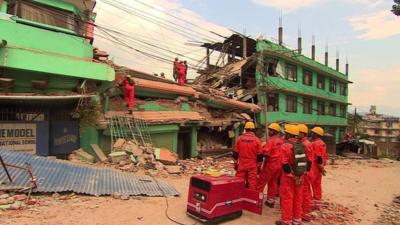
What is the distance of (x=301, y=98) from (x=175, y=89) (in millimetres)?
18189

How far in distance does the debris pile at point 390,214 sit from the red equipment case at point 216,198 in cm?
361

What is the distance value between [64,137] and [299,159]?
9.19 meters

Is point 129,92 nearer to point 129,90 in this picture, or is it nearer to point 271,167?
point 129,90

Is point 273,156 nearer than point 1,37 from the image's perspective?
Yes

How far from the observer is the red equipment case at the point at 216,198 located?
6859 mm

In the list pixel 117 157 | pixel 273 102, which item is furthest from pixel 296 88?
pixel 117 157

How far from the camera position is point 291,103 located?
104 ft

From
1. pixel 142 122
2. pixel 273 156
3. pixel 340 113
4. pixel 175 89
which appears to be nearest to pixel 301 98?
pixel 340 113

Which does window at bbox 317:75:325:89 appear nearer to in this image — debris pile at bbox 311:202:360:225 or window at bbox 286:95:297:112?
window at bbox 286:95:297:112

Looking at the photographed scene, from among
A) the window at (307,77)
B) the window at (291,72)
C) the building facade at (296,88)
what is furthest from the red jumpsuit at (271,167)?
the window at (307,77)

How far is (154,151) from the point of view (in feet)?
45.9

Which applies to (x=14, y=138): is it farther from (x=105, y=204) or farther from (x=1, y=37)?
(x=105, y=204)

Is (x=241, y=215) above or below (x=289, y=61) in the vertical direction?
below

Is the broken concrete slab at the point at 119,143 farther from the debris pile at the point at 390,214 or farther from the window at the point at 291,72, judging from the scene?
the window at the point at 291,72
